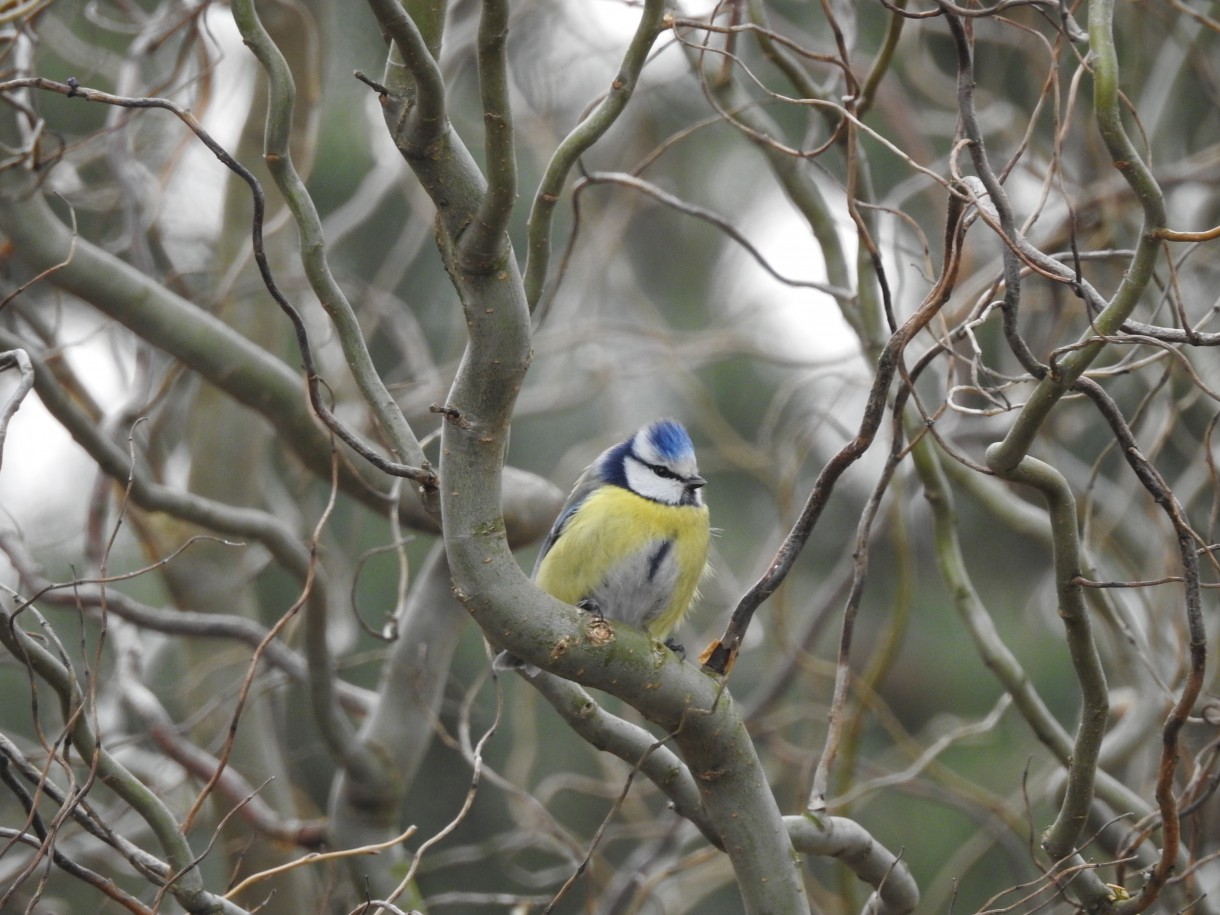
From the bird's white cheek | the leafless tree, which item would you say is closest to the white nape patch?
the bird's white cheek

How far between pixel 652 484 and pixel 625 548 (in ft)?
0.85

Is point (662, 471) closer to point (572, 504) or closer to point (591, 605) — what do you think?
point (572, 504)

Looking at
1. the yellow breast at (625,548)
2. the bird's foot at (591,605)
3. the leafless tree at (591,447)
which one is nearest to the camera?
the leafless tree at (591,447)

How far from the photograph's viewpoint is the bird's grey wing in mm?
3080

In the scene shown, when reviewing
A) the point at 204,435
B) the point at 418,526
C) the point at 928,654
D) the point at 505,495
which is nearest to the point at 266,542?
the point at 418,526

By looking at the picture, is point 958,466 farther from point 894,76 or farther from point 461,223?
point 894,76

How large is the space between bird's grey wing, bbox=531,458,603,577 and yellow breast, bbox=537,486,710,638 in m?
0.05

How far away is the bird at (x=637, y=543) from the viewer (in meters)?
2.91

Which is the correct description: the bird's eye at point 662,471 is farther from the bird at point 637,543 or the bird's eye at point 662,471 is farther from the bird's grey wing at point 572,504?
the bird's grey wing at point 572,504

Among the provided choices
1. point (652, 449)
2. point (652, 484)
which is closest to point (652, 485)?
point (652, 484)

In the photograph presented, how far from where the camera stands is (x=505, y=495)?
9.68 feet

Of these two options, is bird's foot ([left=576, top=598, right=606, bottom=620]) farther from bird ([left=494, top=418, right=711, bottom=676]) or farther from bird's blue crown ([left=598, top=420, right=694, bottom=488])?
bird's blue crown ([left=598, top=420, right=694, bottom=488])

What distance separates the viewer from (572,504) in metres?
Result: 3.12

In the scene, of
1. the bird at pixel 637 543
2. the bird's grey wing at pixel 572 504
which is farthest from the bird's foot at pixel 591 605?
the bird's grey wing at pixel 572 504
